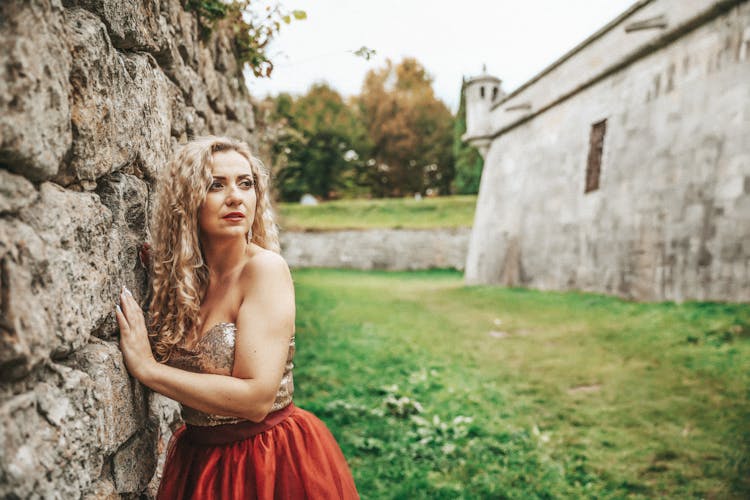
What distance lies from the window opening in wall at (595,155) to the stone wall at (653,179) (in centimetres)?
19

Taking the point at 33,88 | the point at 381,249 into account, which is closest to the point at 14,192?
the point at 33,88

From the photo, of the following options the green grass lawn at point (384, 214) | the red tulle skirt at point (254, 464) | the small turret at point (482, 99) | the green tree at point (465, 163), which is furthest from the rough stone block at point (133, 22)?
the green tree at point (465, 163)

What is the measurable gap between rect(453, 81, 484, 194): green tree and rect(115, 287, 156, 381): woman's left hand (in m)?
29.4

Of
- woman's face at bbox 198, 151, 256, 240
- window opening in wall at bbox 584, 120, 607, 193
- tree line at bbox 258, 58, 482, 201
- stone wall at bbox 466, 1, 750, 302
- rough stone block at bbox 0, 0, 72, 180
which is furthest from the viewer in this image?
tree line at bbox 258, 58, 482, 201

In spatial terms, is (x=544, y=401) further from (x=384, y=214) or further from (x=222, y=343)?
(x=384, y=214)

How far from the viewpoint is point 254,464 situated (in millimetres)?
1651

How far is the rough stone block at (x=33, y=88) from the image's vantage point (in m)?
1.03

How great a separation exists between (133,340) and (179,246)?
1.12 feet

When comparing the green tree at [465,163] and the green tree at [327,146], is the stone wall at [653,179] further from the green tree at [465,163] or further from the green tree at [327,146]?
the green tree at [327,146]

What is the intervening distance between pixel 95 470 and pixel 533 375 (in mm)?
5331

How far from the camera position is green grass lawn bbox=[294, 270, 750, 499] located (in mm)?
3654

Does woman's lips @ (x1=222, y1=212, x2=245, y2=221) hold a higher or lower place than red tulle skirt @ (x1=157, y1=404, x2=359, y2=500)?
higher

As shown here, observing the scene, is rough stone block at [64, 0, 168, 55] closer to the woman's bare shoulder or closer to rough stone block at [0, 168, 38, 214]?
rough stone block at [0, 168, 38, 214]

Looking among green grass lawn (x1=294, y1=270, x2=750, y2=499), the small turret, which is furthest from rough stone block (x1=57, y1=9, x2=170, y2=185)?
the small turret
